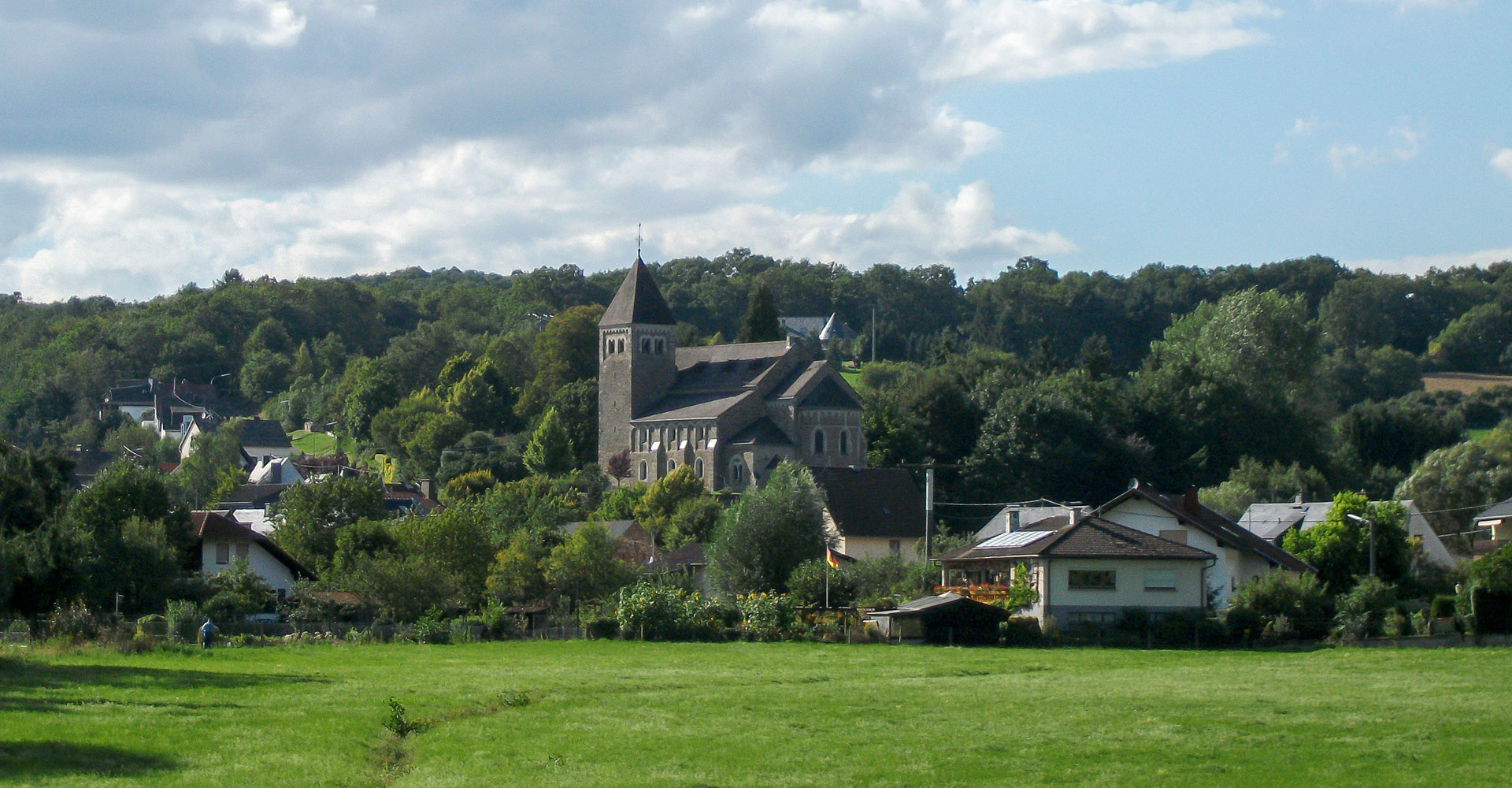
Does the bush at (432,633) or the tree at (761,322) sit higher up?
the tree at (761,322)

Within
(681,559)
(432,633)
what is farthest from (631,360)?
(432,633)

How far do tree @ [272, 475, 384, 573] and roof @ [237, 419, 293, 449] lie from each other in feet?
257

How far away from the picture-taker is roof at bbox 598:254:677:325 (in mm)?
114750

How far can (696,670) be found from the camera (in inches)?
1495

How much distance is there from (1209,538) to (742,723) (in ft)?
118

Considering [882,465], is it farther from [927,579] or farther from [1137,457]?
[927,579]

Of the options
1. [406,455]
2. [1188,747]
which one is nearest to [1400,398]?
[406,455]

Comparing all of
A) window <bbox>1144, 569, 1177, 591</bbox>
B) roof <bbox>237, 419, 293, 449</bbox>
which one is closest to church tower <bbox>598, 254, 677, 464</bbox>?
roof <bbox>237, 419, 293, 449</bbox>

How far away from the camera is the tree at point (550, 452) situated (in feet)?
381

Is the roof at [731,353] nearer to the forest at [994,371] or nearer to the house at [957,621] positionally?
the forest at [994,371]

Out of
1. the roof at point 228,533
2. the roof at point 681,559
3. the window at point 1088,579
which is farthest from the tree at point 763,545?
the roof at point 228,533

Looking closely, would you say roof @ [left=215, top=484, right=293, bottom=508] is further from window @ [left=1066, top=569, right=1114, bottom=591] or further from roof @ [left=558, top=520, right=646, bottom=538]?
window @ [left=1066, top=569, right=1114, bottom=591]

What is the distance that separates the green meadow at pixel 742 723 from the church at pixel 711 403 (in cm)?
6523

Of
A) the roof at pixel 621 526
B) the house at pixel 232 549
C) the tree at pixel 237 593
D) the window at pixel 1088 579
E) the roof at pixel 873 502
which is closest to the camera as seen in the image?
the window at pixel 1088 579
